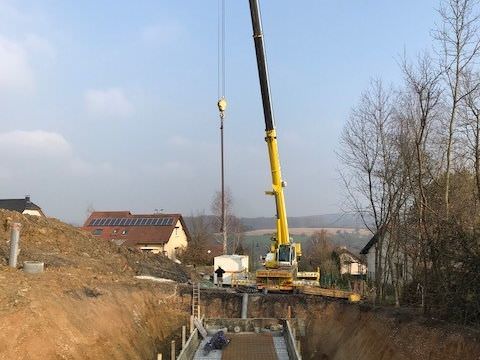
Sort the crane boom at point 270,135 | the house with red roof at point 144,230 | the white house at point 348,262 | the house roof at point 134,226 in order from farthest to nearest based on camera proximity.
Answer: the white house at point 348,262
the house roof at point 134,226
the house with red roof at point 144,230
the crane boom at point 270,135

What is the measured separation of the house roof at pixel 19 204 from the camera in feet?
169

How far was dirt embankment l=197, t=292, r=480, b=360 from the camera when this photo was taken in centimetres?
1202

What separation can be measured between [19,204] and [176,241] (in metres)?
17.1

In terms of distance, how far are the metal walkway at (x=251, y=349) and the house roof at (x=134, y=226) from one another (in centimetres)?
3070

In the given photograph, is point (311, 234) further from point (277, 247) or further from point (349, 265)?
point (277, 247)

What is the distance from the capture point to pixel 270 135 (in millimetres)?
23031

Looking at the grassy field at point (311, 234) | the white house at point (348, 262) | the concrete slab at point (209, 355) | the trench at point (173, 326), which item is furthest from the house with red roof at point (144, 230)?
the concrete slab at point (209, 355)

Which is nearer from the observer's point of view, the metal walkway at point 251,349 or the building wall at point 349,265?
the metal walkway at point 251,349

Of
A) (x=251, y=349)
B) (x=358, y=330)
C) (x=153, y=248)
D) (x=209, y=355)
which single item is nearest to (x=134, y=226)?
(x=153, y=248)

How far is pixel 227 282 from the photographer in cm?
2938

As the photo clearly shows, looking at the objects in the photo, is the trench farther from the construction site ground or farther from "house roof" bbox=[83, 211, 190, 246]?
"house roof" bbox=[83, 211, 190, 246]

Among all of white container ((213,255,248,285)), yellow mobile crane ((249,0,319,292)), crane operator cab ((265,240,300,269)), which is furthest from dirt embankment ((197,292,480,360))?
white container ((213,255,248,285))

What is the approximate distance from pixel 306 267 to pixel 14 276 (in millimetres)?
37171

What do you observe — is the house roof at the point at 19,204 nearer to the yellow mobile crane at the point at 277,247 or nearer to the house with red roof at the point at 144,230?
the house with red roof at the point at 144,230
